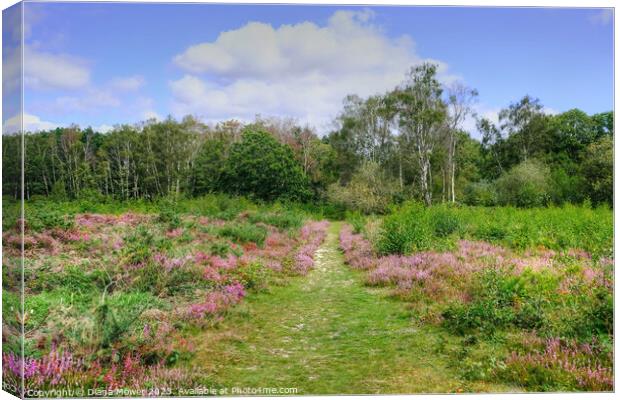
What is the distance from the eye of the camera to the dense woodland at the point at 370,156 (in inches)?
230

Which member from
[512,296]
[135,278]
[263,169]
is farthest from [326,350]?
[263,169]

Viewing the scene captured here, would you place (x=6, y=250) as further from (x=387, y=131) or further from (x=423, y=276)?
(x=423, y=276)

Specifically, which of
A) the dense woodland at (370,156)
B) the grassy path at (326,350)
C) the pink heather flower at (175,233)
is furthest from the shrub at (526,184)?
the pink heather flower at (175,233)

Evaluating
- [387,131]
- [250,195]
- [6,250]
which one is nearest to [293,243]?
[250,195]

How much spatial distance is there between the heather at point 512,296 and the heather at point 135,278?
6.63ft

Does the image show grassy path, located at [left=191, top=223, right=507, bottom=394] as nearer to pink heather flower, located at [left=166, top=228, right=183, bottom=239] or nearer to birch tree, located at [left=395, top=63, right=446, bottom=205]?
pink heather flower, located at [left=166, top=228, right=183, bottom=239]

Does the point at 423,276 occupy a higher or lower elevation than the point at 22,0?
lower

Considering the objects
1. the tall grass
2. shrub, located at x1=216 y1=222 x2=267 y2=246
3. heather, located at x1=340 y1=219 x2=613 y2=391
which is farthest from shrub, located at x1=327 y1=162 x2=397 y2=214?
shrub, located at x1=216 y1=222 x2=267 y2=246

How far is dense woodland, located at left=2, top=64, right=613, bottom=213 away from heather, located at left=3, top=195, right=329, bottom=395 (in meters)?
0.45

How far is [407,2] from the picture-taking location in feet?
17.2

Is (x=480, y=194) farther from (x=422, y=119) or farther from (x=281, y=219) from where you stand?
(x=281, y=219)

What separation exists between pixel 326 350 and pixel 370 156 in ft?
9.86

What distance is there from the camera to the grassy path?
451cm

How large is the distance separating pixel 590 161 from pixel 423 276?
10.2 ft
